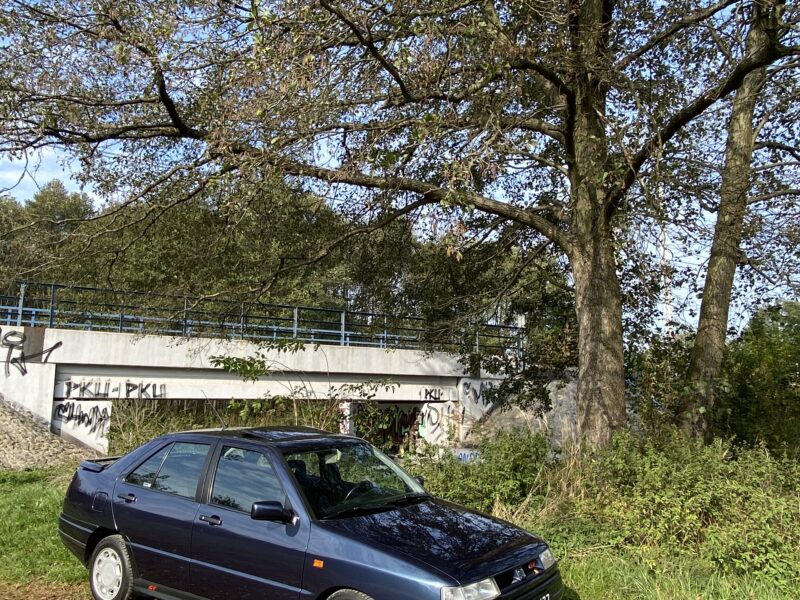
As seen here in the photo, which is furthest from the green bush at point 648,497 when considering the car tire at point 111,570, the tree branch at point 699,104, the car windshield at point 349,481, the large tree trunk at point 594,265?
the car tire at point 111,570

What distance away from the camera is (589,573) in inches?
238

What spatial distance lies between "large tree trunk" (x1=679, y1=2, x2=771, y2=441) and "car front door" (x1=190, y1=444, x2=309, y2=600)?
687cm

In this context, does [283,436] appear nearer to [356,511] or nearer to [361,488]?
[361,488]

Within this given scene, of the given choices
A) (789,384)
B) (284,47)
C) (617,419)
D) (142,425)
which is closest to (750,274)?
(789,384)

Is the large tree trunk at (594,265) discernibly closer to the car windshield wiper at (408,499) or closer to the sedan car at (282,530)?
the car windshield wiper at (408,499)

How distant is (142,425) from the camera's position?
14.0 m

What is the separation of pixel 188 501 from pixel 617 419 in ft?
21.1

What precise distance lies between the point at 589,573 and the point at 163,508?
3791 millimetres

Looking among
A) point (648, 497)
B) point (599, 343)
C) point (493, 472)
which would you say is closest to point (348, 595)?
point (648, 497)

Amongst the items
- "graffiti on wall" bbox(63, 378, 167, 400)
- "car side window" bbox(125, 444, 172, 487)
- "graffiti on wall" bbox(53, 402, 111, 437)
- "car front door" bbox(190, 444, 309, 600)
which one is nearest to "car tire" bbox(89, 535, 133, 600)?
"car side window" bbox(125, 444, 172, 487)

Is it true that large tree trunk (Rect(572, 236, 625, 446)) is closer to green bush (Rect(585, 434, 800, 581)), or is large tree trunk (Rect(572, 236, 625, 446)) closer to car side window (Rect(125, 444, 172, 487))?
green bush (Rect(585, 434, 800, 581))

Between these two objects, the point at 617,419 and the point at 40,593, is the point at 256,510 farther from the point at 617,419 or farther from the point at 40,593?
the point at 617,419

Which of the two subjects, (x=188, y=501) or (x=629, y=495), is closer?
(x=188, y=501)

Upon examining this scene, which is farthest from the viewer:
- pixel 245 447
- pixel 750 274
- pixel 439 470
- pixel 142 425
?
pixel 142 425
